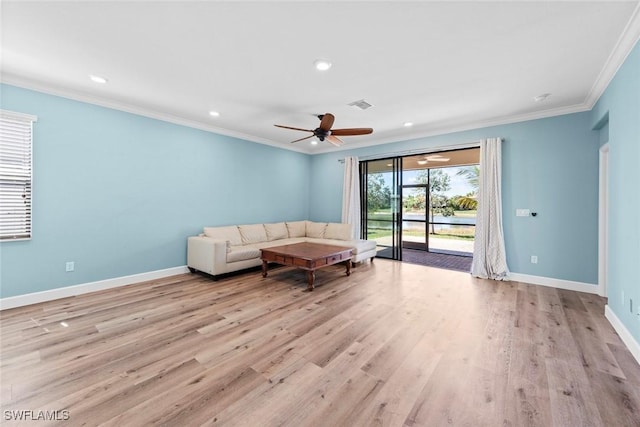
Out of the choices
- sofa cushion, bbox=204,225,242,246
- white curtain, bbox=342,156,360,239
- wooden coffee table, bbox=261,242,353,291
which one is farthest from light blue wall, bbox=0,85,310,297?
white curtain, bbox=342,156,360,239

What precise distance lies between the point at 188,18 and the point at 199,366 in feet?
9.09

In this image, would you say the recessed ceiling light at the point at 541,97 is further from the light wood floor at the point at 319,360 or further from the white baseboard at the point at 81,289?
the white baseboard at the point at 81,289

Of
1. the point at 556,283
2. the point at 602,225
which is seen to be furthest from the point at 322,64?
the point at 556,283

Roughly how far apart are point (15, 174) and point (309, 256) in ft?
12.4

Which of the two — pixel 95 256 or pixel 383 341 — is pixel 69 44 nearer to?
pixel 95 256

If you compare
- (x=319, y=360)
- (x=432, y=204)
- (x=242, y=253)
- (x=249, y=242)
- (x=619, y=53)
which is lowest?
(x=319, y=360)

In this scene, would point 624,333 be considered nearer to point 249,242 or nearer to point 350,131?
point 350,131

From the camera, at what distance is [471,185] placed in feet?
25.6

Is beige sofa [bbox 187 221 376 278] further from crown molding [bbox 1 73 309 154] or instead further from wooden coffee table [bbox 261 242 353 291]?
crown molding [bbox 1 73 309 154]

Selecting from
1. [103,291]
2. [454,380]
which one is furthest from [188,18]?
[103,291]

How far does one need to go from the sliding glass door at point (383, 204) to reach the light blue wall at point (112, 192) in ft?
9.62

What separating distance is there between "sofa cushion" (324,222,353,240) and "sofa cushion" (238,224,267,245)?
4.83ft

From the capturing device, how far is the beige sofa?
171 inches

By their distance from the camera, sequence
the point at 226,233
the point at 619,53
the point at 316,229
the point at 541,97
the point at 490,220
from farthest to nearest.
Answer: the point at 316,229 → the point at 226,233 → the point at 490,220 → the point at 541,97 → the point at 619,53
